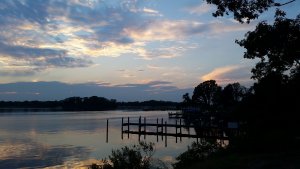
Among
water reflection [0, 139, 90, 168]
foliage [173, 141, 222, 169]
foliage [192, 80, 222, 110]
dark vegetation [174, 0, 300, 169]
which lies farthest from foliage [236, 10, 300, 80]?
foliage [192, 80, 222, 110]

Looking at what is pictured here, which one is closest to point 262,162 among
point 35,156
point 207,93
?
point 35,156

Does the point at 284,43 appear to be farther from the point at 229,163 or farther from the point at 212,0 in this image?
the point at 229,163

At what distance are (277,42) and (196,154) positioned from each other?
28.1ft

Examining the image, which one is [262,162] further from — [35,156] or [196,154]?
[35,156]

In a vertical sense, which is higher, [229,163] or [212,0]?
[212,0]

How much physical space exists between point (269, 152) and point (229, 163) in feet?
10.4

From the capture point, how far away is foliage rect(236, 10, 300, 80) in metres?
23.3

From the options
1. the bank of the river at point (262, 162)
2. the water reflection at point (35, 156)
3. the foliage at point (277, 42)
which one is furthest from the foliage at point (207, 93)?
the bank of the river at point (262, 162)

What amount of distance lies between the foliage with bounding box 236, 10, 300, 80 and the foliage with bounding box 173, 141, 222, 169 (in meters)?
6.61

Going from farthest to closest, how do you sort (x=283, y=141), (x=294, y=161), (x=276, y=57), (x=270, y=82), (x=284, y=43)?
1. (x=270, y=82)
2. (x=276, y=57)
3. (x=284, y=43)
4. (x=283, y=141)
5. (x=294, y=161)

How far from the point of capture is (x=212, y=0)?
Answer: 1770cm

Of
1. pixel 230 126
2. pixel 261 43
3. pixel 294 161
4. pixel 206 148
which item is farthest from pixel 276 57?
pixel 230 126

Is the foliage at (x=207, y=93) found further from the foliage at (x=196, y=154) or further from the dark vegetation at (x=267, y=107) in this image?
the foliage at (x=196, y=154)

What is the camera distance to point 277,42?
23.8 metres
